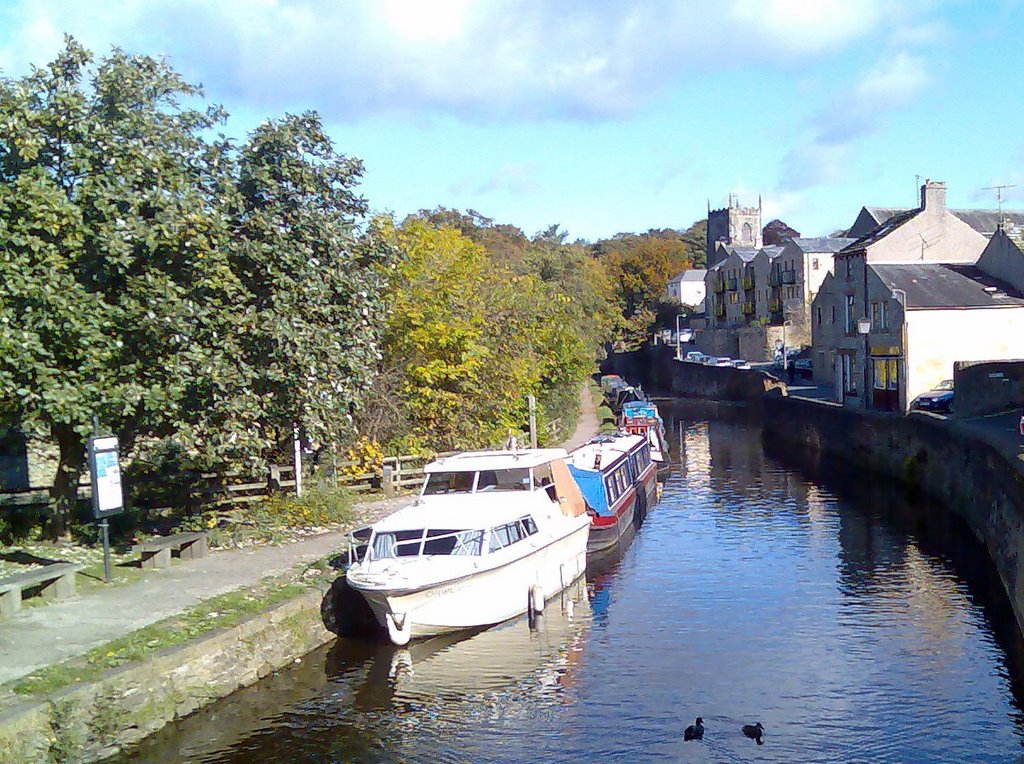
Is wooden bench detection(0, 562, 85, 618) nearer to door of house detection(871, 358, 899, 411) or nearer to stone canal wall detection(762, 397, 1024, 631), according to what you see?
stone canal wall detection(762, 397, 1024, 631)

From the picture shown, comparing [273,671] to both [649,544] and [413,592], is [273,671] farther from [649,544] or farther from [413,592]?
[649,544]

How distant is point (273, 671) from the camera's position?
57.5 feet

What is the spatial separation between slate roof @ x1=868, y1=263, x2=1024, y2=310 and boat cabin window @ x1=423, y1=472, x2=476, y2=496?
27.1 metres

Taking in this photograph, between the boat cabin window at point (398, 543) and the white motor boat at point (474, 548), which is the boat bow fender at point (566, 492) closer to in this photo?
the white motor boat at point (474, 548)

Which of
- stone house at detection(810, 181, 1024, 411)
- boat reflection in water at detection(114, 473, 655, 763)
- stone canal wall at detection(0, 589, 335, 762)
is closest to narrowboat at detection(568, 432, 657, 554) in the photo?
boat reflection in water at detection(114, 473, 655, 763)

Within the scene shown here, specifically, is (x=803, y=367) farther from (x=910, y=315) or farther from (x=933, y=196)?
(x=910, y=315)

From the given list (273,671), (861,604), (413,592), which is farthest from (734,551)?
(273,671)

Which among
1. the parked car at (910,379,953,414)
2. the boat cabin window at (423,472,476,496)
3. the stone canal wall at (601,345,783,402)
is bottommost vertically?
the boat cabin window at (423,472,476,496)

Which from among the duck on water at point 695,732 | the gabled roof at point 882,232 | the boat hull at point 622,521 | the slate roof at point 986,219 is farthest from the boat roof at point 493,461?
the slate roof at point 986,219

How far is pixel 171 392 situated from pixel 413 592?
595cm

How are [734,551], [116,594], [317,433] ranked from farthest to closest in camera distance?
[734,551]
[317,433]
[116,594]

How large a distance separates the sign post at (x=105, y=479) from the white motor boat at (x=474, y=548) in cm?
450

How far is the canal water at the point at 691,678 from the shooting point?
49.0ft

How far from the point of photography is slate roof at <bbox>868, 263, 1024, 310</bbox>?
145 ft
